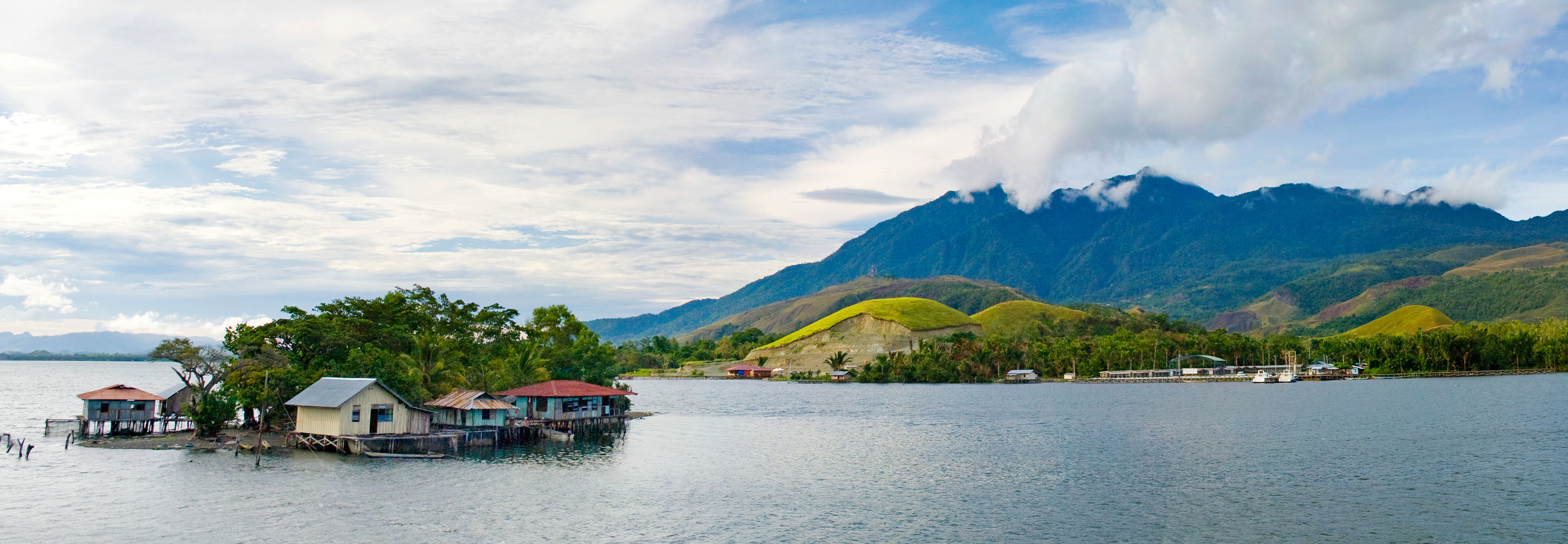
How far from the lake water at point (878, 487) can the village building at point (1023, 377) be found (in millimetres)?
88755

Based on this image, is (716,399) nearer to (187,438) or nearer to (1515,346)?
(187,438)

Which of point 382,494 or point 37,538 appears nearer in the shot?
point 37,538

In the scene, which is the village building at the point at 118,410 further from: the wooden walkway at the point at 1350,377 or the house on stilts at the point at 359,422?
the wooden walkway at the point at 1350,377

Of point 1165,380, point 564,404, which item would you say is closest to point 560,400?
point 564,404

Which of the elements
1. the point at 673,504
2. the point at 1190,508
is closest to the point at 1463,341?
the point at 1190,508

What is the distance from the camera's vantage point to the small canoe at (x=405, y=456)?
2215 inches

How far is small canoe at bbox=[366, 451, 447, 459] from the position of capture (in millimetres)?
56250

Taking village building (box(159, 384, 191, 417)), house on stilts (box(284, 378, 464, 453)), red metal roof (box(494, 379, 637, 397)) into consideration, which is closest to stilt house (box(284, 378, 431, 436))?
house on stilts (box(284, 378, 464, 453))

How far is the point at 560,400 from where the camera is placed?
72.6 m

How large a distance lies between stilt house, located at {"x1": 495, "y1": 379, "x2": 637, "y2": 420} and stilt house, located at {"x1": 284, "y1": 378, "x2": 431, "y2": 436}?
33.8ft

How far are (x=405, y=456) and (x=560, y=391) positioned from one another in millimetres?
16970

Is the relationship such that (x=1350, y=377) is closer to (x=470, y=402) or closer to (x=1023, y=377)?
(x=1023, y=377)

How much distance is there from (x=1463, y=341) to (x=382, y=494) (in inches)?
7387

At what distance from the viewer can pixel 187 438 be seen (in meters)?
64.4
